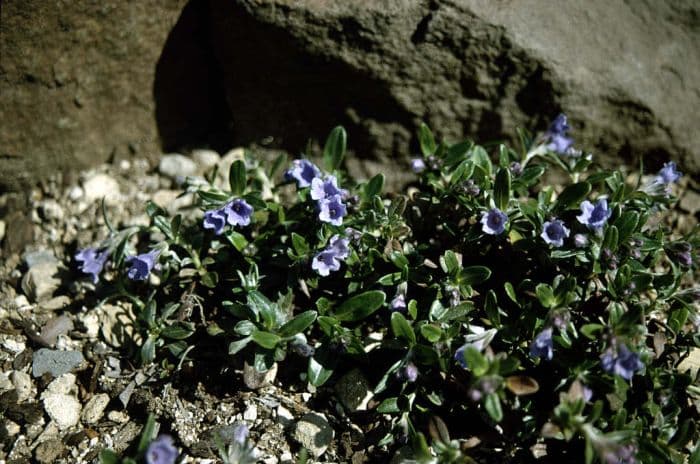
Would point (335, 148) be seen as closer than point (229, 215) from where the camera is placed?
No

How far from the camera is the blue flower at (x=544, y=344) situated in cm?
325

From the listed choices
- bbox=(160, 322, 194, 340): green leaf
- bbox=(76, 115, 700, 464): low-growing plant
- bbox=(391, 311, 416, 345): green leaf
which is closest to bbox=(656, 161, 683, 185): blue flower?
bbox=(76, 115, 700, 464): low-growing plant

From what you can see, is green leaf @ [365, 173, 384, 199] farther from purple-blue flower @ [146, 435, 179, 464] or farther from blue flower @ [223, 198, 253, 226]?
purple-blue flower @ [146, 435, 179, 464]

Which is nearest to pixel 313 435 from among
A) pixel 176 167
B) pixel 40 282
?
pixel 40 282

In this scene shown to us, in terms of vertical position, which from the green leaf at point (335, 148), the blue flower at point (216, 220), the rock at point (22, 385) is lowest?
the rock at point (22, 385)

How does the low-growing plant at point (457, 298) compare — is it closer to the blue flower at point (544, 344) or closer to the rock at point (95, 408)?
the blue flower at point (544, 344)

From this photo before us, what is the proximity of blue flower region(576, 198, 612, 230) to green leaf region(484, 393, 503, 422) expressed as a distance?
1.06 meters

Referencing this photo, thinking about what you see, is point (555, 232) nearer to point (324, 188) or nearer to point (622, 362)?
point (622, 362)

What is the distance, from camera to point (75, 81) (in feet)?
15.1

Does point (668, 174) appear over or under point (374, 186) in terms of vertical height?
over

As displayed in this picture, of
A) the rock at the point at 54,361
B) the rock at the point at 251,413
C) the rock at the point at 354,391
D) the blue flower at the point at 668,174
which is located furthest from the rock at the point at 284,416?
the blue flower at the point at 668,174

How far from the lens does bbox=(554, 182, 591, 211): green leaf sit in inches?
147

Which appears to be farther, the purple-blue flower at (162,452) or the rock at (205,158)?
the rock at (205,158)

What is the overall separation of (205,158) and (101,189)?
0.78 metres
